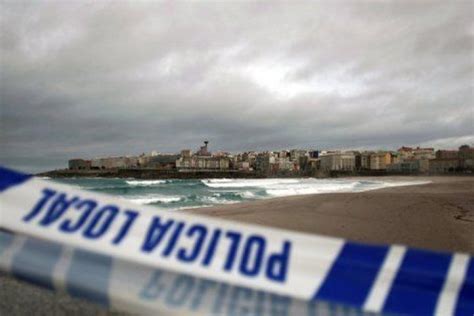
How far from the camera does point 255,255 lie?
1.92 meters

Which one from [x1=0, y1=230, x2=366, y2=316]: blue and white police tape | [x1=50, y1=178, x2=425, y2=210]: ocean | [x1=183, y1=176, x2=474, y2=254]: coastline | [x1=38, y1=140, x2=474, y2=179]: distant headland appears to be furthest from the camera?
[x1=38, y1=140, x2=474, y2=179]: distant headland

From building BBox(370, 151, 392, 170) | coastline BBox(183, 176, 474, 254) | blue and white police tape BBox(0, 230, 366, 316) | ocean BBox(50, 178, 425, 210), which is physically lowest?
ocean BBox(50, 178, 425, 210)

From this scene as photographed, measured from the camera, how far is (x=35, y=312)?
2826 mm

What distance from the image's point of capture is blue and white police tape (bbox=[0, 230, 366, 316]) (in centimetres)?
181

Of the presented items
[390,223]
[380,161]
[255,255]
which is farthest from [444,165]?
[255,255]

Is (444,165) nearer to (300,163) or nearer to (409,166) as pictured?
(409,166)

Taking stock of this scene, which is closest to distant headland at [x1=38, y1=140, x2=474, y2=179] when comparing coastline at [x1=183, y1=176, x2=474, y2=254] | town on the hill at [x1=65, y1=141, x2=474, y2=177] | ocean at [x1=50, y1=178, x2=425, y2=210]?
town on the hill at [x1=65, y1=141, x2=474, y2=177]

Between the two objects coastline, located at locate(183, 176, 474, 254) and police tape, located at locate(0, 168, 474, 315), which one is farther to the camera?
coastline, located at locate(183, 176, 474, 254)

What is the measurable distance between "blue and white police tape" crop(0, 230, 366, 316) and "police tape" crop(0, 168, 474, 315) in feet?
0.11

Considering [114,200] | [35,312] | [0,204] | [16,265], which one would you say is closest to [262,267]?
[114,200]

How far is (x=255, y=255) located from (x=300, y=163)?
5316 inches

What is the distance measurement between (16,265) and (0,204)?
0.31m

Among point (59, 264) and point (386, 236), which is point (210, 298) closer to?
point (59, 264)

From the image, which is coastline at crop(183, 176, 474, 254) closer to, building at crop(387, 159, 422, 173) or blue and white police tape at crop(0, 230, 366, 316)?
blue and white police tape at crop(0, 230, 366, 316)
